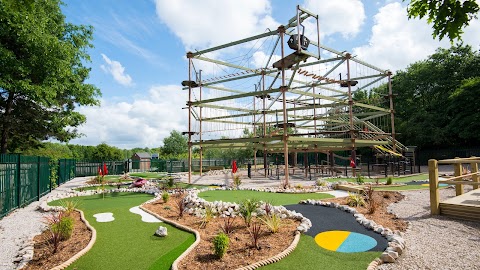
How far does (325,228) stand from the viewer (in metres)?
7.17

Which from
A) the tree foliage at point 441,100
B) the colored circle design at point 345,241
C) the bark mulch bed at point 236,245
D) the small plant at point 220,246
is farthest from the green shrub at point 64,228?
the tree foliage at point 441,100

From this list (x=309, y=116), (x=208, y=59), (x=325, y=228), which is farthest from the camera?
(x=309, y=116)

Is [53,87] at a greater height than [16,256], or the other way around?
[53,87]

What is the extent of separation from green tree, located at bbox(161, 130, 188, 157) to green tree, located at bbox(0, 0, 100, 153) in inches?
1869

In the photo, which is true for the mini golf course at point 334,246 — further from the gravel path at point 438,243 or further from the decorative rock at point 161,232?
the decorative rock at point 161,232

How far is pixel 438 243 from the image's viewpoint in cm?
581

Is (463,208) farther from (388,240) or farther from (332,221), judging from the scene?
(332,221)

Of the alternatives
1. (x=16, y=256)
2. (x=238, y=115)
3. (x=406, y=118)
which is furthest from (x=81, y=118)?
(x=406, y=118)

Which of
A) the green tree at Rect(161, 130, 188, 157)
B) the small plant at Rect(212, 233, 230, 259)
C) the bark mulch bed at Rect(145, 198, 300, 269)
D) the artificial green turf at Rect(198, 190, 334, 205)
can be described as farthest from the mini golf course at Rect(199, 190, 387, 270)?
the green tree at Rect(161, 130, 188, 157)

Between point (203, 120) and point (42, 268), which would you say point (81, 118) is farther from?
point (42, 268)

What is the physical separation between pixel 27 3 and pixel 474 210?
9.76 metres

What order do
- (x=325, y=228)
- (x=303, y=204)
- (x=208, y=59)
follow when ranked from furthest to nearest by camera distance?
1. (x=208, y=59)
2. (x=303, y=204)
3. (x=325, y=228)

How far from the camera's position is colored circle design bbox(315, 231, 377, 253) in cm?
575

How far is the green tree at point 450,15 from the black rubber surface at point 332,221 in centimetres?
411
